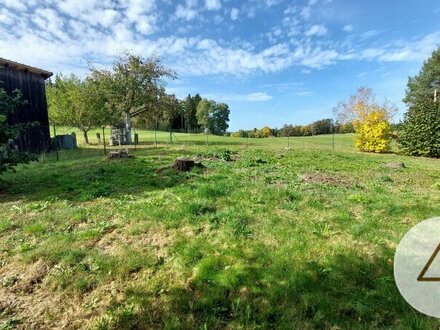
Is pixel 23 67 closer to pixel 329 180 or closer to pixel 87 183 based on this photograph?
pixel 87 183

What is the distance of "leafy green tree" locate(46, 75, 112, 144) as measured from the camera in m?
26.9

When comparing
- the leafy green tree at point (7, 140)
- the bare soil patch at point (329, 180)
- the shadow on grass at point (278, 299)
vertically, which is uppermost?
the leafy green tree at point (7, 140)

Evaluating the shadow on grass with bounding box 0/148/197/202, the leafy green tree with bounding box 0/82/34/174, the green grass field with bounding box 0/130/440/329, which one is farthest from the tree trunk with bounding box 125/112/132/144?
the green grass field with bounding box 0/130/440/329

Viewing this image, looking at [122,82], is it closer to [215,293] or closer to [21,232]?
[21,232]

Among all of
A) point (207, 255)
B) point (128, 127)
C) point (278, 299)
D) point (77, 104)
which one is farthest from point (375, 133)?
point (77, 104)

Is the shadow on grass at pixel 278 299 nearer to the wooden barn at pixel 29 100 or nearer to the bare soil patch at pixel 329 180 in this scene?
the bare soil patch at pixel 329 180

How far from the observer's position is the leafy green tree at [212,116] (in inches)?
2995

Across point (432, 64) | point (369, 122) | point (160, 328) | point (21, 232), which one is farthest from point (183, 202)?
point (432, 64)

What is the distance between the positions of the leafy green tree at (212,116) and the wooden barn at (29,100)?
52.8 metres

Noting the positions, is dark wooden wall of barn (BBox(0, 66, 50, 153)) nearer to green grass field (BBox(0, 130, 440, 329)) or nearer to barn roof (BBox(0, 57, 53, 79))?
barn roof (BBox(0, 57, 53, 79))

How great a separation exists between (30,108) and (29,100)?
0.58m

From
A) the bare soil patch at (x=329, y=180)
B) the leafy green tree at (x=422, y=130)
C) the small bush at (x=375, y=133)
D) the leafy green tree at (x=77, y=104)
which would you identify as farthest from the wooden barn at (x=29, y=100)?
the leafy green tree at (x=422, y=130)

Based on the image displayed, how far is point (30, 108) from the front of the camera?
21.0 meters

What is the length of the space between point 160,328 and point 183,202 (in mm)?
3634
